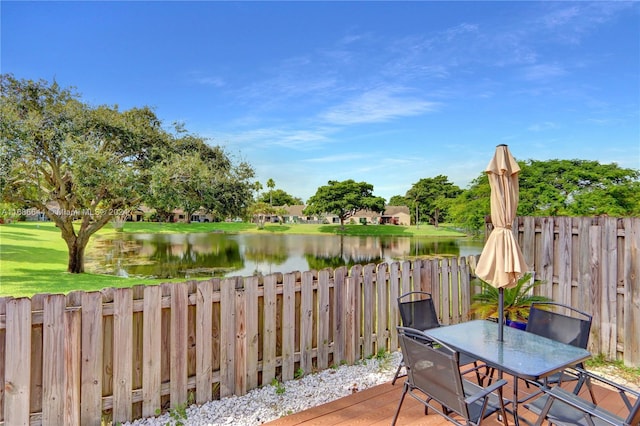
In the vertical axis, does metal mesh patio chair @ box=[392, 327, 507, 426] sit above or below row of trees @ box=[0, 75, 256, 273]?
below

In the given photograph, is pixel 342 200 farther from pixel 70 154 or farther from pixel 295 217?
pixel 70 154

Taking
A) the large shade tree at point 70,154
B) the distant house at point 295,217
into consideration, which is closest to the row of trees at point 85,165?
the large shade tree at point 70,154

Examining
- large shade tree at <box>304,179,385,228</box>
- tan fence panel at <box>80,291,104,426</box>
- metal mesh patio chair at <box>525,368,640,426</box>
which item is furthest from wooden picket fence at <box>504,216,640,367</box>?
large shade tree at <box>304,179,385,228</box>

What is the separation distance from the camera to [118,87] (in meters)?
18.5

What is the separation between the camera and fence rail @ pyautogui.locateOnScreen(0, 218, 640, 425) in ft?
7.99

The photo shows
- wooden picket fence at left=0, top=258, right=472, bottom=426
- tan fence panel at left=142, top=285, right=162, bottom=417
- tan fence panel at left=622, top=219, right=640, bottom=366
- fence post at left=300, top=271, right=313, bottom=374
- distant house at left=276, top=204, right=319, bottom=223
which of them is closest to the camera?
wooden picket fence at left=0, top=258, right=472, bottom=426

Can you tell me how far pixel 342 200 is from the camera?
47.6 meters

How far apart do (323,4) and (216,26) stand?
17.2 feet

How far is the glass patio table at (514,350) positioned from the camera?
7.48 ft

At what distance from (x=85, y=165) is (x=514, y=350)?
42.2 feet

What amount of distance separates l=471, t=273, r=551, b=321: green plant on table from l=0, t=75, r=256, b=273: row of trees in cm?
1116

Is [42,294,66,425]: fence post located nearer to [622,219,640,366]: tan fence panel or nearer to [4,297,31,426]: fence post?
[4,297,31,426]: fence post

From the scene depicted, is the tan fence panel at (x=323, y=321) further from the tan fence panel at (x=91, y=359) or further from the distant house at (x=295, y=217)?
the distant house at (x=295, y=217)

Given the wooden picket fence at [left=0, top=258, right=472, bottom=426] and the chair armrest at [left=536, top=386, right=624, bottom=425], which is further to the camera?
the wooden picket fence at [left=0, top=258, right=472, bottom=426]
